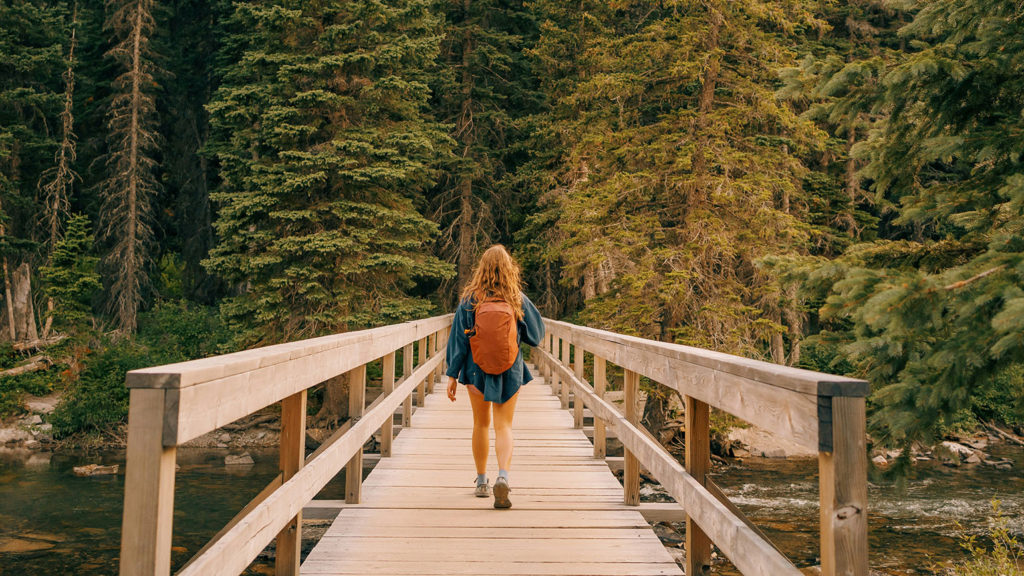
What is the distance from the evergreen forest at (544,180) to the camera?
473 cm

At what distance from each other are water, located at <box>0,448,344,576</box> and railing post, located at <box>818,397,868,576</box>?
447 inches

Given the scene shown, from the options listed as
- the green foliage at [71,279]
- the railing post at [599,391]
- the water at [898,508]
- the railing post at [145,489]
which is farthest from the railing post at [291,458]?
the green foliage at [71,279]

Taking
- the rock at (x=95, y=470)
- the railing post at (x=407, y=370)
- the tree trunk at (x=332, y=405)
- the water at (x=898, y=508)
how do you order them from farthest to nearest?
the tree trunk at (x=332, y=405) → the rock at (x=95, y=470) → the water at (x=898, y=508) → the railing post at (x=407, y=370)

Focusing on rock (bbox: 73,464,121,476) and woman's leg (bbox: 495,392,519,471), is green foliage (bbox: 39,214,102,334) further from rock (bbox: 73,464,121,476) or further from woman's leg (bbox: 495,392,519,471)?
woman's leg (bbox: 495,392,519,471)

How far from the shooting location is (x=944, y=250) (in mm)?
5023

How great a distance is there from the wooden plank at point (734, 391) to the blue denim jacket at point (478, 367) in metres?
0.91

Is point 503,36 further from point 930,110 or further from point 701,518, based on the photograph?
point 701,518

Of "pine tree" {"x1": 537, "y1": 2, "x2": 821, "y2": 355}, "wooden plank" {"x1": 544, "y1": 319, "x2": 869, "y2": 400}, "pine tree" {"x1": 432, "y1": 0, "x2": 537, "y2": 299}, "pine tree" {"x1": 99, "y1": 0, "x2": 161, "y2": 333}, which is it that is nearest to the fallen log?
"pine tree" {"x1": 99, "y1": 0, "x2": 161, "y2": 333}

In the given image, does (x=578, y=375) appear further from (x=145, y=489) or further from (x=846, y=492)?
(x=145, y=489)

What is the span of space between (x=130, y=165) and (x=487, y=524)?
25675 mm

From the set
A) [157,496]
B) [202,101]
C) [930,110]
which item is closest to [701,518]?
[157,496]

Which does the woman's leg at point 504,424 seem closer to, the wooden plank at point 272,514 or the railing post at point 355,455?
the railing post at point 355,455

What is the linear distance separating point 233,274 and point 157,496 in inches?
720

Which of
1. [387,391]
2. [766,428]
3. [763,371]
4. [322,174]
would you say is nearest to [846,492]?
[766,428]
